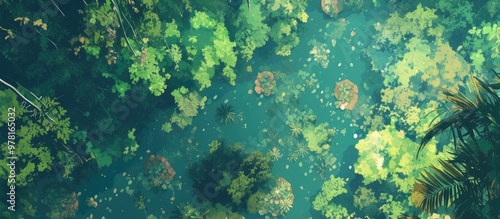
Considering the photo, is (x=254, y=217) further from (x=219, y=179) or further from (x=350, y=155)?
(x=350, y=155)

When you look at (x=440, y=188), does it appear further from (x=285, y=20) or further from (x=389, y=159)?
(x=285, y=20)

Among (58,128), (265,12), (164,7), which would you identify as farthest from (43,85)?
(265,12)

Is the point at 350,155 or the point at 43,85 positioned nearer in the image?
the point at 43,85

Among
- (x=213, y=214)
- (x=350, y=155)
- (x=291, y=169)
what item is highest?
(x=350, y=155)

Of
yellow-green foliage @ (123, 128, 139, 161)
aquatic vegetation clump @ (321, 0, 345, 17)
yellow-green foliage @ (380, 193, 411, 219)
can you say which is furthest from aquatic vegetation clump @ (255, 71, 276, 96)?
yellow-green foliage @ (380, 193, 411, 219)

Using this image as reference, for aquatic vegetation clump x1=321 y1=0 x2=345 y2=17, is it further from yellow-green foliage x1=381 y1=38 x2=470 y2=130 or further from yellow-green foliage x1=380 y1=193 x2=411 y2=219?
yellow-green foliage x1=380 y1=193 x2=411 y2=219

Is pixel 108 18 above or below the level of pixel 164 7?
below
